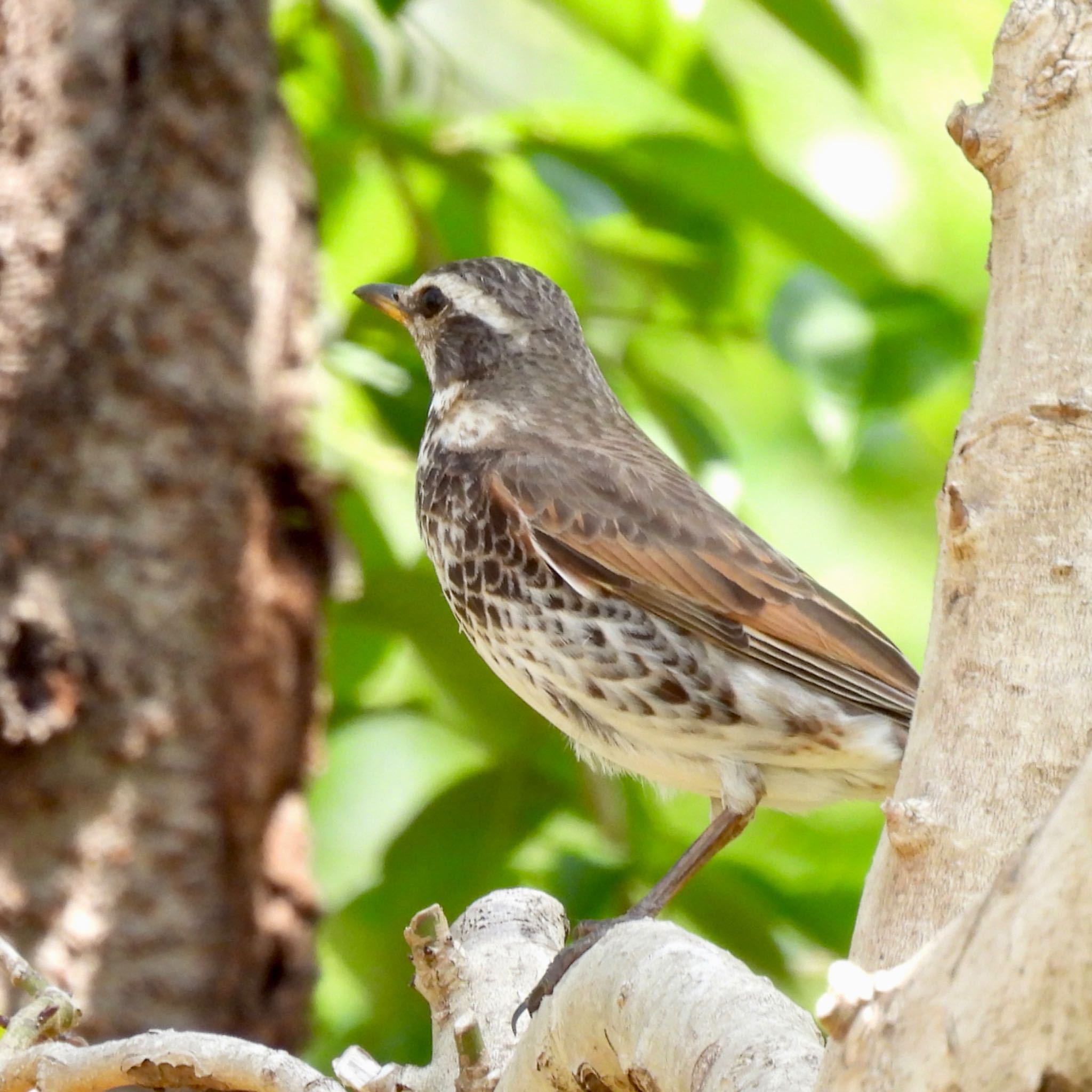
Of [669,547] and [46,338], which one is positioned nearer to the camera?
[669,547]

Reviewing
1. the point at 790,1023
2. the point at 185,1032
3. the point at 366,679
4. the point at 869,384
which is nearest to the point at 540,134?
the point at 869,384

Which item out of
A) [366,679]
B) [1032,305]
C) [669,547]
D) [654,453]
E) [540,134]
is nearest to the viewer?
[1032,305]

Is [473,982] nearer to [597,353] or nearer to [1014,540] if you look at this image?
[1014,540]

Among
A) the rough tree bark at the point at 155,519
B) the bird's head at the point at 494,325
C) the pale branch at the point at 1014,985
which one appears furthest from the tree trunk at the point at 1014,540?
the rough tree bark at the point at 155,519

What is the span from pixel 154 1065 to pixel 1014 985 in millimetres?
1463

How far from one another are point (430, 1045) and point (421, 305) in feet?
6.11

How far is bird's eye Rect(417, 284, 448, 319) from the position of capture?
4.20 meters

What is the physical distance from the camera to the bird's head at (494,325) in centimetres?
416

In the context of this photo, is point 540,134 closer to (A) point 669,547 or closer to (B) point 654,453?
(B) point 654,453

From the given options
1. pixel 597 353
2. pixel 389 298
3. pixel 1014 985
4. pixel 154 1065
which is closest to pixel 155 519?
pixel 389 298

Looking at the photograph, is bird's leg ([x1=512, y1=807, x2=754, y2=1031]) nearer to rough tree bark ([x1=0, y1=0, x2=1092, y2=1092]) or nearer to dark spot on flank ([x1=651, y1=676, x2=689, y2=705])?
dark spot on flank ([x1=651, y1=676, x2=689, y2=705])

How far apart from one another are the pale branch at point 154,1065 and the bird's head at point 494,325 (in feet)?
6.59

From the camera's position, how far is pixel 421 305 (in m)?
4.25

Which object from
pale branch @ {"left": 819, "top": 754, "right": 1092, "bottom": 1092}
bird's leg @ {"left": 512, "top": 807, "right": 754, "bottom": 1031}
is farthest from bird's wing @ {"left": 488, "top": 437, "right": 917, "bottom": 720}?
pale branch @ {"left": 819, "top": 754, "right": 1092, "bottom": 1092}
